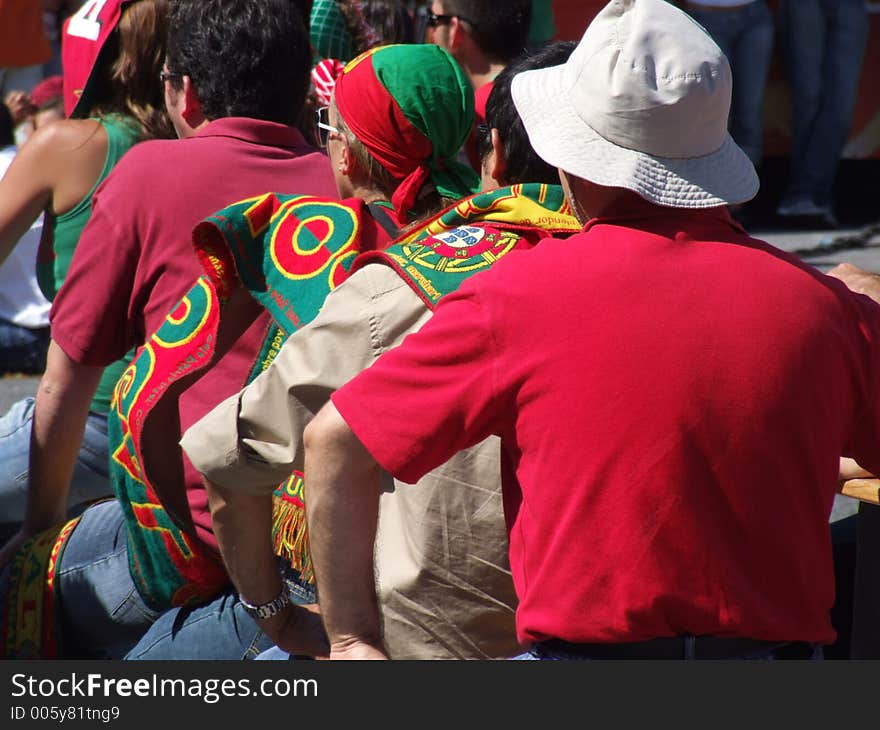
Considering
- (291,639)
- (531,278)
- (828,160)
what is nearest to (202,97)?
(291,639)

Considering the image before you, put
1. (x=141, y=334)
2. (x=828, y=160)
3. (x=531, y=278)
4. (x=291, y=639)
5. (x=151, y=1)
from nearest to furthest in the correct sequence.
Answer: (x=531, y=278), (x=291, y=639), (x=141, y=334), (x=151, y=1), (x=828, y=160)

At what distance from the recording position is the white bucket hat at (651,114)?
5.82ft

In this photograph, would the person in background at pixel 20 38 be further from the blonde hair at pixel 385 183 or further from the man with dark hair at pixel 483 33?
the blonde hair at pixel 385 183

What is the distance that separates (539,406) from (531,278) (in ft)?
0.52

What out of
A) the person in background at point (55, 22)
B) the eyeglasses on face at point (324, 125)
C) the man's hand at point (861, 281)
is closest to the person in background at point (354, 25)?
the eyeglasses on face at point (324, 125)

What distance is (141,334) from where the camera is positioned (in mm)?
2973

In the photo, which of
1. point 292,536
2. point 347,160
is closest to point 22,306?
point 347,160

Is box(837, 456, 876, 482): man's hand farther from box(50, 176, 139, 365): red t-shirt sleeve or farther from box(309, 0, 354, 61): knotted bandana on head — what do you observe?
box(309, 0, 354, 61): knotted bandana on head

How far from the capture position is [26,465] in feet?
11.1

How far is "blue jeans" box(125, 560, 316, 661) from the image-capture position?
2.69 m

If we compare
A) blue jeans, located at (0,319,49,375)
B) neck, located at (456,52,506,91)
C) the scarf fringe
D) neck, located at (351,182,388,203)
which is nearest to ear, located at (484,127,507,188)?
neck, located at (351,182,388,203)

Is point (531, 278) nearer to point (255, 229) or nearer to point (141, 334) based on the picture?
point (255, 229)

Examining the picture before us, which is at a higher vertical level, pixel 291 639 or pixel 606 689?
pixel 606 689

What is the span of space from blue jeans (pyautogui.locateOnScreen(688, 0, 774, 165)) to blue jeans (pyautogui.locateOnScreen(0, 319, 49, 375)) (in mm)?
3970
